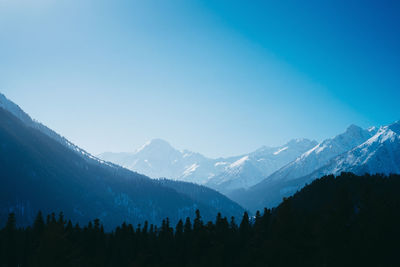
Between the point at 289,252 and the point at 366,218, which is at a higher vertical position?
the point at 366,218

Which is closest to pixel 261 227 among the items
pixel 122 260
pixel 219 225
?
pixel 219 225

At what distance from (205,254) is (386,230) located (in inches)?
1148

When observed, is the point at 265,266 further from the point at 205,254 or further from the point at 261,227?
the point at 261,227

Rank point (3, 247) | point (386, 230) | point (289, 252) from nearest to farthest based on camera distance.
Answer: point (289, 252), point (386, 230), point (3, 247)

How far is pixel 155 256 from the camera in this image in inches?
3285

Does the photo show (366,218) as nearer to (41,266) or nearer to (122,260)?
(41,266)

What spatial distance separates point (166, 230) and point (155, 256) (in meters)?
11.5

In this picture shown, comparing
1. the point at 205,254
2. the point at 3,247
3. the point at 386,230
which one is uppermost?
the point at 386,230

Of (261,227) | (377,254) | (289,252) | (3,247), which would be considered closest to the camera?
(289,252)

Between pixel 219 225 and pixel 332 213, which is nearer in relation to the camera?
pixel 332 213

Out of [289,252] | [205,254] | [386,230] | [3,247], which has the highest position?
[386,230]

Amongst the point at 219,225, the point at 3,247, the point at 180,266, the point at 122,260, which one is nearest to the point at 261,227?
the point at 219,225

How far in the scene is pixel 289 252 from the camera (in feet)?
120

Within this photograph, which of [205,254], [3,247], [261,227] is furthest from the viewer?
[3,247]
